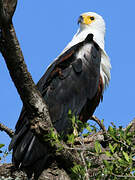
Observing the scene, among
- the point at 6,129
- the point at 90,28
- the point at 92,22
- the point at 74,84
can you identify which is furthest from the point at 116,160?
the point at 92,22

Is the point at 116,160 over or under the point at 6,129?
under

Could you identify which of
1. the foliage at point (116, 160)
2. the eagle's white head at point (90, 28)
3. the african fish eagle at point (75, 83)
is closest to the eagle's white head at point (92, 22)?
the eagle's white head at point (90, 28)

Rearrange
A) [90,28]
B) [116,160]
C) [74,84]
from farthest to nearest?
1. [90,28]
2. [74,84]
3. [116,160]

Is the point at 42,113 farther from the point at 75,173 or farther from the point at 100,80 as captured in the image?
the point at 100,80

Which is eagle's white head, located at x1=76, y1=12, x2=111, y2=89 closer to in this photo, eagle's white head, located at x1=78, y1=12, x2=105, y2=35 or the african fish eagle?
eagle's white head, located at x1=78, y1=12, x2=105, y2=35

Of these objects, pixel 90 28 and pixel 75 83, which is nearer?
pixel 75 83

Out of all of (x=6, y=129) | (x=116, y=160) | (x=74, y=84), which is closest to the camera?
(x=116, y=160)

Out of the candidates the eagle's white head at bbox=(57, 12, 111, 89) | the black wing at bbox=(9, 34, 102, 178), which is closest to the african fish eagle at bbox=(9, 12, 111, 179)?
the black wing at bbox=(9, 34, 102, 178)

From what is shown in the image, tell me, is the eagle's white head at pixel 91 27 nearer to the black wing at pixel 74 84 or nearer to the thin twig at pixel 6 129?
the black wing at pixel 74 84

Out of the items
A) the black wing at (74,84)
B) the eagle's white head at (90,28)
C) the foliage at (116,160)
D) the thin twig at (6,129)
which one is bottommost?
the foliage at (116,160)

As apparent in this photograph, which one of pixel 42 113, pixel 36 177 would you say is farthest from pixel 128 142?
pixel 36 177

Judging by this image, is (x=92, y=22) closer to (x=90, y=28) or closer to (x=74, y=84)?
(x=90, y=28)

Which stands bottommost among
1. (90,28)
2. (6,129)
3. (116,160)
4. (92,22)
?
(116,160)

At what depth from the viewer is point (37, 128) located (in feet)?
11.6
